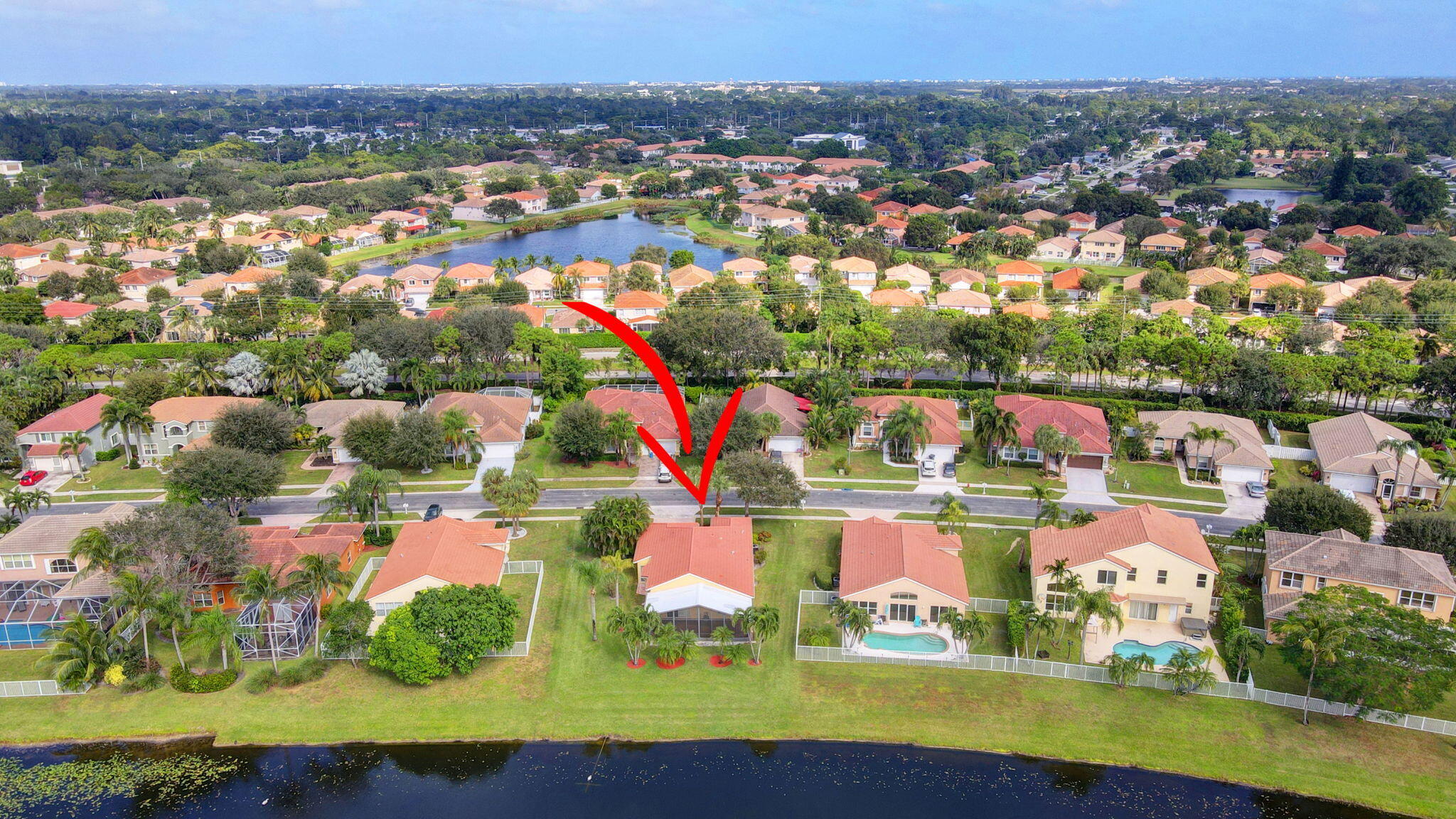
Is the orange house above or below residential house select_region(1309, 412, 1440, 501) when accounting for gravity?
below

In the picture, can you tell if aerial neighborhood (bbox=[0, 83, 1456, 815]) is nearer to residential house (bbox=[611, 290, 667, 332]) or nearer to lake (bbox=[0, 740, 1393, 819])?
residential house (bbox=[611, 290, 667, 332])

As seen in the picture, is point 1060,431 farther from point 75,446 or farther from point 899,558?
point 75,446

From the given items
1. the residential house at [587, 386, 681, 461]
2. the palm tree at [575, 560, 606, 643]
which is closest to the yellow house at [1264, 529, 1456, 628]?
the palm tree at [575, 560, 606, 643]

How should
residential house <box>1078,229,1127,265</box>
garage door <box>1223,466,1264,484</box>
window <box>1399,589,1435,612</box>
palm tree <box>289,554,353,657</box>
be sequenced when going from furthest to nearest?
1. residential house <box>1078,229,1127,265</box>
2. garage door <box>1223,466,1264,484</box>
3. window <box>1399,589,1435,612</box>
4. palm tree <box>289,554,353,657</box>

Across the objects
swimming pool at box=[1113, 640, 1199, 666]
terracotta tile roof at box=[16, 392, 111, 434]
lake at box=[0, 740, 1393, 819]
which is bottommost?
lake at box=[0, 740, 1393, 819]

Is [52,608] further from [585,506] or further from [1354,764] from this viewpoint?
[1354,764]

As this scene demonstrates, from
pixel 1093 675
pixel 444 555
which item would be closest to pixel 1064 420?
pixel 1093 675

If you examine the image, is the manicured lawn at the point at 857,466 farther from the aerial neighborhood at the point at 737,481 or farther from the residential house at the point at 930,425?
the residential house at the point at 930,425
